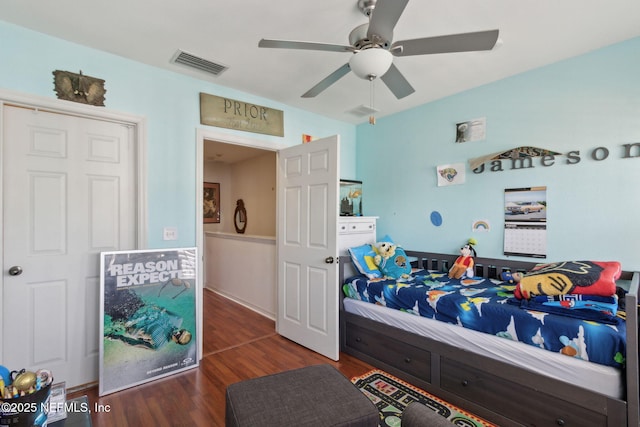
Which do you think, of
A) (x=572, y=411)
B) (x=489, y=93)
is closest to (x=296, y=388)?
(x=572, y=411)

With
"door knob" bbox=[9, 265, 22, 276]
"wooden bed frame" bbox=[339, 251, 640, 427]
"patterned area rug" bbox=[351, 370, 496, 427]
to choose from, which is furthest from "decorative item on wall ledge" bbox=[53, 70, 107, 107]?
"patterned area rug" bbox=[351, 370, 496, 427]

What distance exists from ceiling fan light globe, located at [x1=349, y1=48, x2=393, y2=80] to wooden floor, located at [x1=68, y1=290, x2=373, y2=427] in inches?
89.0

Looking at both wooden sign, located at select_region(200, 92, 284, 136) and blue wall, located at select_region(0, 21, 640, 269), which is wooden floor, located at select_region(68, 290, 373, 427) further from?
wooden sign, located at select_region(200, 92, 284, 136)

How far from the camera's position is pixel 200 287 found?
9.02 feet

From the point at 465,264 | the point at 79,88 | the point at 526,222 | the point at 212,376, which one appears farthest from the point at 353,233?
the point at 79,88

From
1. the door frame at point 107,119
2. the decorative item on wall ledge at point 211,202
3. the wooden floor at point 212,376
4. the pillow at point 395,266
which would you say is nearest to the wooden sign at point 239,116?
the door frame at point 107,119

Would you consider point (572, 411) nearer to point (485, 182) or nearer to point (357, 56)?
point (485, 182)

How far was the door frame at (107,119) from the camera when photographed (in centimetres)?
203

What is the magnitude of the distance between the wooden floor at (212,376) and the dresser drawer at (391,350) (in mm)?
155

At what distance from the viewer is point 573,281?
188 centimetres

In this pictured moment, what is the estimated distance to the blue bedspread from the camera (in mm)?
1612

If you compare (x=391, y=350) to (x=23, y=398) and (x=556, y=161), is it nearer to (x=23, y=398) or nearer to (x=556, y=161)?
(x=556, y=161)

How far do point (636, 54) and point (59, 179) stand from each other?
171 inches

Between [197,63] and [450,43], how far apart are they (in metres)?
1.99
